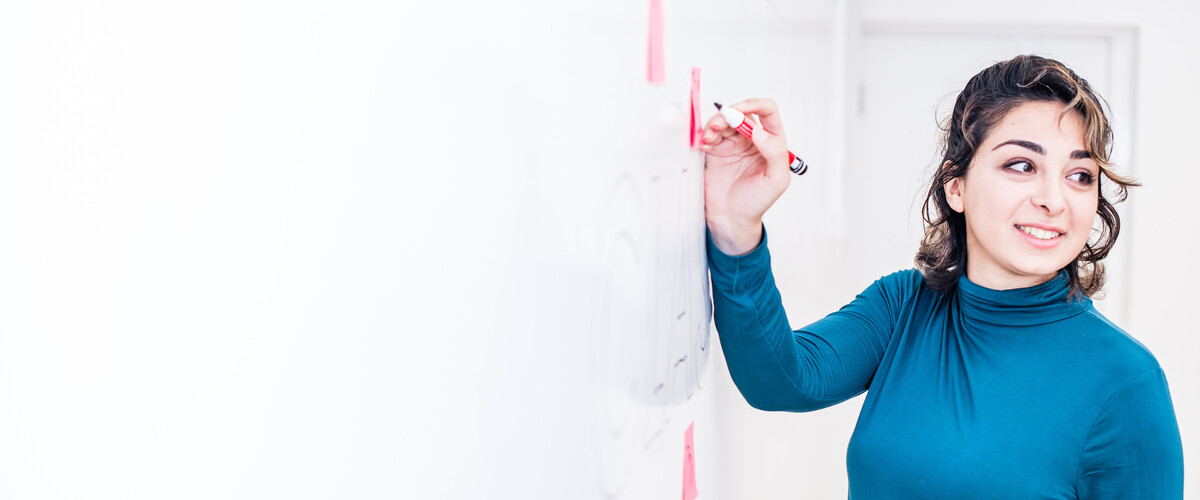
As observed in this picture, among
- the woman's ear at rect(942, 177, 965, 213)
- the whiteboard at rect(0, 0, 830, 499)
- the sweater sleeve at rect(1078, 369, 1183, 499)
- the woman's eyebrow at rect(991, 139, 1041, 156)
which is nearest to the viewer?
the whiteboard at rect(0, 0, 830, 499)

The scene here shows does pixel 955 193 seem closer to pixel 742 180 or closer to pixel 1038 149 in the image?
pixel 1038 149

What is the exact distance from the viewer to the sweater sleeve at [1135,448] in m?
0.85

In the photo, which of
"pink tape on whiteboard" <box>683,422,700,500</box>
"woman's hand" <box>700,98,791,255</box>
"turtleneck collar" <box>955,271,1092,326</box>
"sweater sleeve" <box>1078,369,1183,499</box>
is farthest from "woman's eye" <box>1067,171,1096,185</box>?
"pink tape on whiteboard" <box>683,422,700,500</box>

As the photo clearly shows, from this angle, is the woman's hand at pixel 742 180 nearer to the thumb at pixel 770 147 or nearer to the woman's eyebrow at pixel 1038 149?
the thumb at pixel 770 147

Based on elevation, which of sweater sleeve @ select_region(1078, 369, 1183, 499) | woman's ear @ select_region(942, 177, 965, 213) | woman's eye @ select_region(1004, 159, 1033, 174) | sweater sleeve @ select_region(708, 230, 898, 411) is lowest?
sweater sleeve @ select_region(1078, 369, 1183, 499)

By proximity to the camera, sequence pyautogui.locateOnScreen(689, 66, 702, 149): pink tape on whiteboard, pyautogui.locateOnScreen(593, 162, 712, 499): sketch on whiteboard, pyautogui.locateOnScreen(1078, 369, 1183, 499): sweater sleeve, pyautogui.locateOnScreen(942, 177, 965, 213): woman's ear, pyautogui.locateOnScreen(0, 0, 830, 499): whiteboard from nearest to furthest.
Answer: pyautogui.locateOnScreen(0, 0, 830, 499): whiteboard, pyautogui.locateOnScreen(593, 162, 712, 499): sketch on whiteboard, pyautogui.locateOnScreen(689, 66, 702, 149): pink tape on whiteboard, pyautogui.locateOnScreen(1078, 369, 1183, 499): sweater sleeve, pyautogui.locateOnScreen(942, 177, 965, 213): woman's ear

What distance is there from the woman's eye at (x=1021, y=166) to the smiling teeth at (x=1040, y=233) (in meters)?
0.06

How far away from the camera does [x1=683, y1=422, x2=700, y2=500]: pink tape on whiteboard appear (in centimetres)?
79

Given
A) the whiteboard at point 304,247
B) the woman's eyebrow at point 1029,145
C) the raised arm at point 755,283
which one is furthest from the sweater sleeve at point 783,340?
the whiteboard at point 304,247

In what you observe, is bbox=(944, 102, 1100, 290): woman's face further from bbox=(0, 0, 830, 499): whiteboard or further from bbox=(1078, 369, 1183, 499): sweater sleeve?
bbox=(0, 0, 830, 499): whiteboard

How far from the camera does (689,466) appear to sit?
804mm

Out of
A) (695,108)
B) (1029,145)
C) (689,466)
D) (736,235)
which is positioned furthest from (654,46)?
(1029,145)

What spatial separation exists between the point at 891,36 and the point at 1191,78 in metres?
0.82

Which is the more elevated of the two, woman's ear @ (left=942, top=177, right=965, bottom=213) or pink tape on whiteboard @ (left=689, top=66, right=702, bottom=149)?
pink tape on whiteboard @ (left=689, top=66, right=702, bottom=149)
